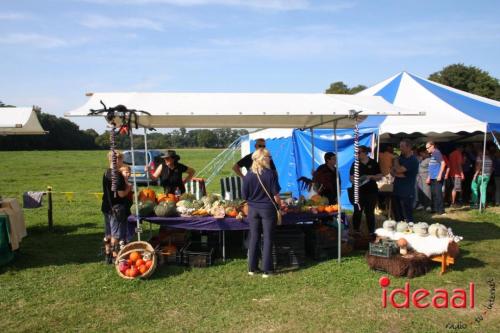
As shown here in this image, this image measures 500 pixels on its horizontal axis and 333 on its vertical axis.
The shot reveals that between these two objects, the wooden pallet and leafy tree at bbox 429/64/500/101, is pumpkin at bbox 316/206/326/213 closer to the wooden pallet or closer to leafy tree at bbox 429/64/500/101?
the wooden pallet

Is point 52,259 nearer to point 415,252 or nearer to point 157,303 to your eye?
→ point 157,303

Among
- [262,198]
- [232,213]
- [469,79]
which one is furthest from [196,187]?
[469,79]

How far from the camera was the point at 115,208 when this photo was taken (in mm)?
5367

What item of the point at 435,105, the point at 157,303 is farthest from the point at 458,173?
the point at 157,303

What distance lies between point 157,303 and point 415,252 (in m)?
3.28

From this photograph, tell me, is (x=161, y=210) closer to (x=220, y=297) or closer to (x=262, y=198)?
(x=262, y=198)

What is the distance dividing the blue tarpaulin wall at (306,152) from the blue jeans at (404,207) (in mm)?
1957

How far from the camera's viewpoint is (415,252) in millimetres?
5324

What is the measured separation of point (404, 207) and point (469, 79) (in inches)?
1504

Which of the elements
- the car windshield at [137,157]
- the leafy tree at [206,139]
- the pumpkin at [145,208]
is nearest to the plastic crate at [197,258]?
the pumpkin at [145,208]

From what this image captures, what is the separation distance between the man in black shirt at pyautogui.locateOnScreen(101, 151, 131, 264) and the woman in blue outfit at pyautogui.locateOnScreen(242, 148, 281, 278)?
1.62 m

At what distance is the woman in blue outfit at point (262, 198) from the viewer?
485cm

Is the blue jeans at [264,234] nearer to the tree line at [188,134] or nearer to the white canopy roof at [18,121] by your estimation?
the white canopy roof at [18,121]

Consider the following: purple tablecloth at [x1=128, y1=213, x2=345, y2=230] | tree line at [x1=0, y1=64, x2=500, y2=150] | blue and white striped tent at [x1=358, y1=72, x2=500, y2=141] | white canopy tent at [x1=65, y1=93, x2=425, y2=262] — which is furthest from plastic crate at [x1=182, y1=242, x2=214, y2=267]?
tree line at [x1=0, y1=64, x2=500, y2=150]
